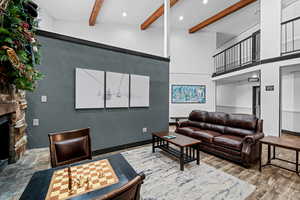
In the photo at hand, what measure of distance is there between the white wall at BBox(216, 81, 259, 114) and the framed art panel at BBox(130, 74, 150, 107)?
6.44m

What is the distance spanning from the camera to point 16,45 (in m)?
1.14

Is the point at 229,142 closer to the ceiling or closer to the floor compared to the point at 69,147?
closer to the floor

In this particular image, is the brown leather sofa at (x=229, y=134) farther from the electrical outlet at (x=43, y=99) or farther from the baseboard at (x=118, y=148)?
the electrical outlet at (x=43, y=99)

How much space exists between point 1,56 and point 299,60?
597cm

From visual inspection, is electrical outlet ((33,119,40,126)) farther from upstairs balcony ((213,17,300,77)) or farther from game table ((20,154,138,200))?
upstairs balcony ((213,17,300,77))

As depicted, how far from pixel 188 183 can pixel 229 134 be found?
1885 mm

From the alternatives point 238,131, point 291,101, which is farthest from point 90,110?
point 291,101

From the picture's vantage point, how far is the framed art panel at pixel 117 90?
126 inches

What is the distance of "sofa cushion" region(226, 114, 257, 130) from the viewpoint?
9.95 feet

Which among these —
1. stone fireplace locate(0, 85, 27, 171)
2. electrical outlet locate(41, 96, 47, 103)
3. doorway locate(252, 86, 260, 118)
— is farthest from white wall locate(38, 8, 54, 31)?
doorway locate(252, 86, 260, 118)

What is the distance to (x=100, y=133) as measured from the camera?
3.14 meters

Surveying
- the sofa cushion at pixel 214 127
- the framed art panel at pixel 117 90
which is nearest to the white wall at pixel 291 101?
the sofa cushion at pixel 214 127

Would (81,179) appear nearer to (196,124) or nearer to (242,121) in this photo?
(242,121)

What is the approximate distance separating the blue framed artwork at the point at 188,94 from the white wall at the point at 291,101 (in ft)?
10.1
